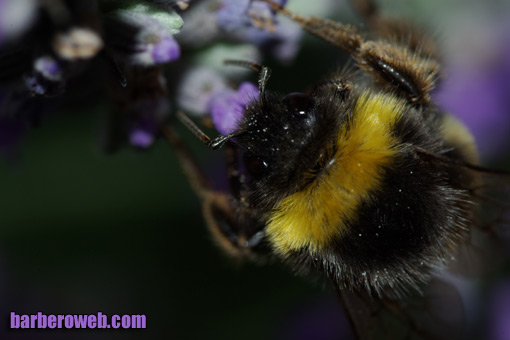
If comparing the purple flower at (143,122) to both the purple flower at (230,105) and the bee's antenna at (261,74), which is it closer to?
the purple flower at (230,105)

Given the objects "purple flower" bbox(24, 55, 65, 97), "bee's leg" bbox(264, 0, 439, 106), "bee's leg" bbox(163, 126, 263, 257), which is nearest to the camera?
"purple flower" bbox(24, 55, 65, 97)

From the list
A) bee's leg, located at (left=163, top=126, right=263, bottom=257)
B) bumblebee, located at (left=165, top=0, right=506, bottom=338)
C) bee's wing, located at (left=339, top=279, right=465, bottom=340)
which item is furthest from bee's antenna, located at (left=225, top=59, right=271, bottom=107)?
bee's wing, located at (left=339, top=279, right=465, bottom=340)

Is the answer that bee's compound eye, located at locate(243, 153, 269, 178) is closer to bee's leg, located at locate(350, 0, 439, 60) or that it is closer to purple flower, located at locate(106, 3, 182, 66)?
purple flower, located at locate(106, 3, 182, 66)

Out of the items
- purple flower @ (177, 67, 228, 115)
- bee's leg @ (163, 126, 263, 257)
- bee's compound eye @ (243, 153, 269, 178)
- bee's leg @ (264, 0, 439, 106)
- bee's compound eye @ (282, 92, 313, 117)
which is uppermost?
bee's leg @ (264, 0, 439, 106)

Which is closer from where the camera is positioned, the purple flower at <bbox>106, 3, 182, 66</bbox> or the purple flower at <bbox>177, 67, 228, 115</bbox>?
the purple flower at <bbox>106, 3, 182, 66</bbox>

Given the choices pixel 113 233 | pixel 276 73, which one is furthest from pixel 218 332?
pixel 276 73

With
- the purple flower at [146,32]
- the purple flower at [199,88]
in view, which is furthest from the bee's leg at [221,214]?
the purple flower at [146,32]

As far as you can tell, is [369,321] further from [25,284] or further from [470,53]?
[470,53]
